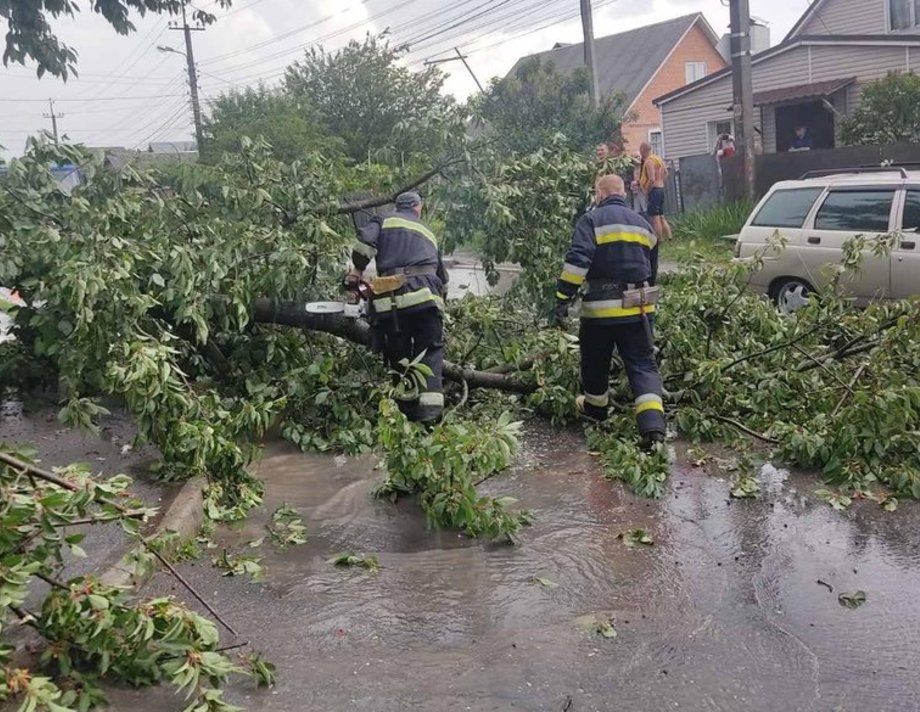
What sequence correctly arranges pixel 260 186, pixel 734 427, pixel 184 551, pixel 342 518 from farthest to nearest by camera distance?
pixel 260 186
pixel 734 427
pixel 342 518
pixel 184 551

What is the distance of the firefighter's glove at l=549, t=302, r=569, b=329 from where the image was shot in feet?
20.0

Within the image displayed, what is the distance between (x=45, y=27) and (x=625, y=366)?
5064mm

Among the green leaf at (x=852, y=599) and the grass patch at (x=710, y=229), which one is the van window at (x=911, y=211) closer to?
the green leaf at (x=852, y=599)

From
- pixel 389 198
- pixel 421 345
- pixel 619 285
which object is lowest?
pixel 421 345

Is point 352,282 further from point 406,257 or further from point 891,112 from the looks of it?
point 891,112

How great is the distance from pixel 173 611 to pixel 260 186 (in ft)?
13.2

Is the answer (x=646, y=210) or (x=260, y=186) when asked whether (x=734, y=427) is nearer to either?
(x=260, y=186)

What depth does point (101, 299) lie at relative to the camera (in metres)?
4.97

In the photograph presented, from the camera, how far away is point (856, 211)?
920 cm

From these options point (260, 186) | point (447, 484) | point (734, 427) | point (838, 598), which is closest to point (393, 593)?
point (447, 484)

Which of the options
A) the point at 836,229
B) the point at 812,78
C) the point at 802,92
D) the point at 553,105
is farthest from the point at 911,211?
the point at 812,78

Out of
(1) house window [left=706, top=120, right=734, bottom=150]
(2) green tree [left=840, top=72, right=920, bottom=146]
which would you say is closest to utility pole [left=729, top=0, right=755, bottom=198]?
(2) green tree [left=840, top=72, right=920, bottom=146]

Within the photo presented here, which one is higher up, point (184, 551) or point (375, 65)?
point (375, 65)

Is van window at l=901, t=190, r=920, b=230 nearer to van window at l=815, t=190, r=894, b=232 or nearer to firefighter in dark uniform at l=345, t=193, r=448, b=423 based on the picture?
van window at l=815, t=190, r=894, b=232
